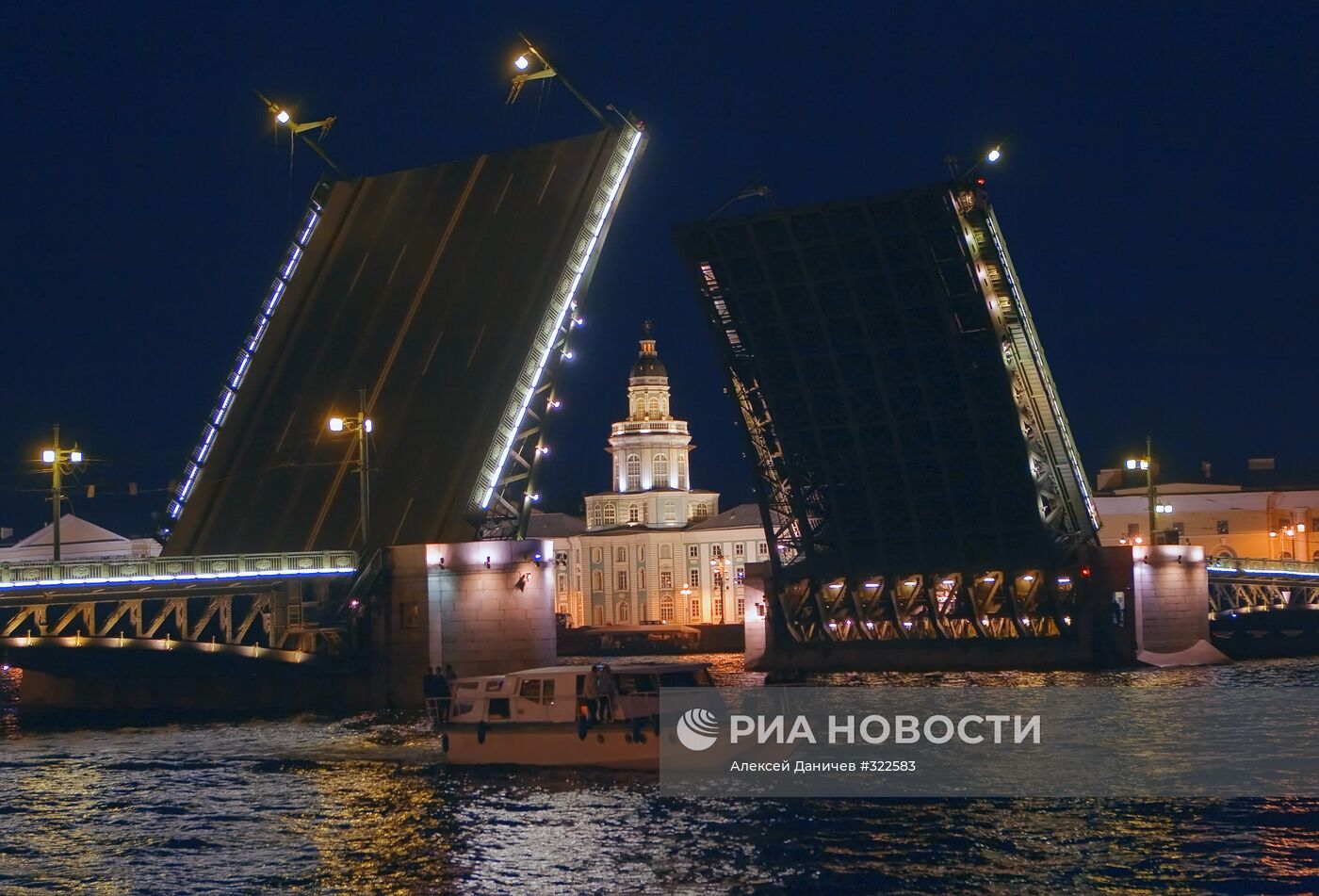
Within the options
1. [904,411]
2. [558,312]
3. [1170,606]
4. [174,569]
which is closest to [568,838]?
[174,569]

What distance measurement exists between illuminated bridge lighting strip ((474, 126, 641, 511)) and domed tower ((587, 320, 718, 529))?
66.2 m

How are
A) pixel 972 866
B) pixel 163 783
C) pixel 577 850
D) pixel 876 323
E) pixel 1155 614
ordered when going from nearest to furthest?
1. pixel 972 866
2. pixel 577 850
3. pixel 163 783
4. pixel 876 323
5. pixel 1155 614

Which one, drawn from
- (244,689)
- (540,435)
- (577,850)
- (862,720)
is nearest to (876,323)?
(540,435)

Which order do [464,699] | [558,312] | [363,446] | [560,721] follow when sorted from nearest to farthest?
[560,721]
[464,699]
[363,446]
[558,312]

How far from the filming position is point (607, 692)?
3136 cm

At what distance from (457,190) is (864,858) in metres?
28.4

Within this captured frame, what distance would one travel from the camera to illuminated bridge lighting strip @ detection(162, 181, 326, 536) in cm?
5016

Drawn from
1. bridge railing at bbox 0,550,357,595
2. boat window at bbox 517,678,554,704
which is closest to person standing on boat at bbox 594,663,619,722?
boat window at bbox 517,678,554,704

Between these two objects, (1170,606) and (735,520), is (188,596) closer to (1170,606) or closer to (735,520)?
(1170,606)

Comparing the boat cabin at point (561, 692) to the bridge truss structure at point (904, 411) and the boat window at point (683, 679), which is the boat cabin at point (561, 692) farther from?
the bridge truss structure at point (904, 411)

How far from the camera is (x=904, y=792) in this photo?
28.5 metres

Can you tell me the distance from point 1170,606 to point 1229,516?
3663 centimetres

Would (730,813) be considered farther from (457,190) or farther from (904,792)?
(457,190)

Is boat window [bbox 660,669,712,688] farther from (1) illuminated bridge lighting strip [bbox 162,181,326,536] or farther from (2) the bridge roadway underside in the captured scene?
(1) illuminated bridge lighting strip [bbox 162,181,326,536]
